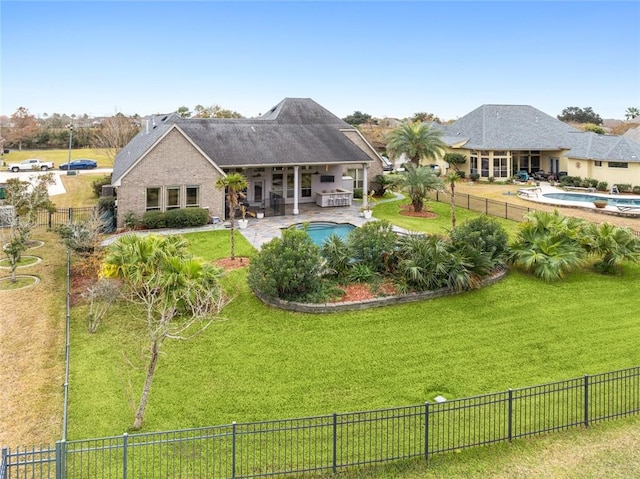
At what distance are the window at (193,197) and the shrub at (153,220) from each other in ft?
6.73

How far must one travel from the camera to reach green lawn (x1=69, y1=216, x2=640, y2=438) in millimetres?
12797

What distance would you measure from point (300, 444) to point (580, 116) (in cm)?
12247

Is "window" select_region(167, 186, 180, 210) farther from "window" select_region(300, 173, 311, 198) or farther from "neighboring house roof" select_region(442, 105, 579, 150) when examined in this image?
"neighboring house roof" select_region(442, 105, 579, 150)

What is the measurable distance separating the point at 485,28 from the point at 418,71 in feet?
59.9

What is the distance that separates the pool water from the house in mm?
15019

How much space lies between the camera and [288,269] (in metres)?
18.3

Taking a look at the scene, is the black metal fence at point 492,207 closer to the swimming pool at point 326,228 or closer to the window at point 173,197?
the swimming pool at point 326,228

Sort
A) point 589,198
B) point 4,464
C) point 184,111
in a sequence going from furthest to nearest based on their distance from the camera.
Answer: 1. point 184,111
2. point 589,198
3. point 4,464

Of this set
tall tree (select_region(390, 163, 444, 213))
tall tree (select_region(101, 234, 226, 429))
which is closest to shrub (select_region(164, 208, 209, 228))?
tall tree (select_region(101, 234, 226, 429))

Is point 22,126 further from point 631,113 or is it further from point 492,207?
point 631,113

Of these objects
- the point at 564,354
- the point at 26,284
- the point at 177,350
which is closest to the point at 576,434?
the point at 564,354

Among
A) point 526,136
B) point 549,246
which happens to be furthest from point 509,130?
point 549,246

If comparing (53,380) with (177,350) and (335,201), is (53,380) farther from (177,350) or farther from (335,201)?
(335,201)

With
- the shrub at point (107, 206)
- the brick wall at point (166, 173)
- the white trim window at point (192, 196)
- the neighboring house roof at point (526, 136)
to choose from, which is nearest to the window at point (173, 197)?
the brick wall at point (166, 173)
